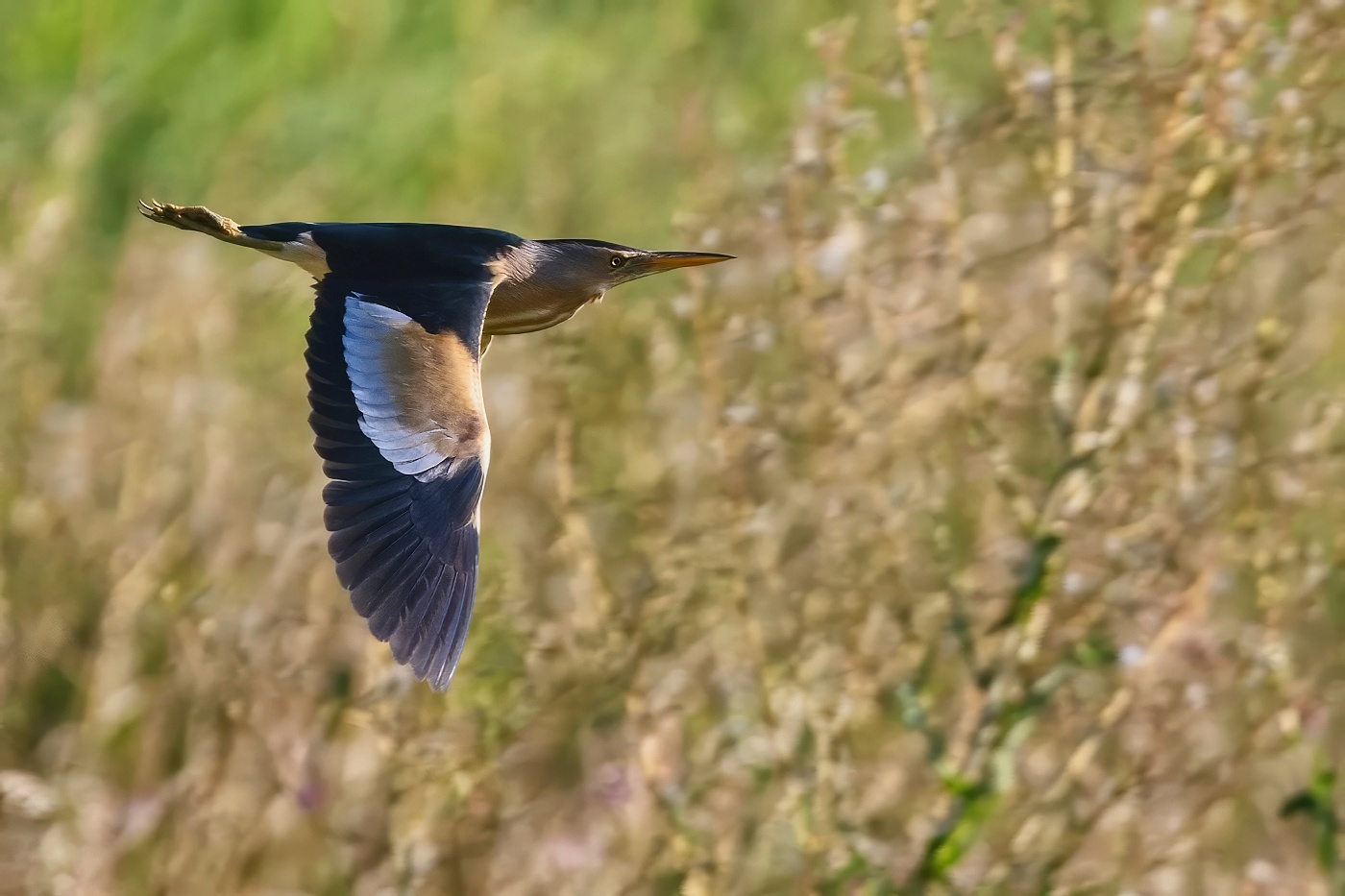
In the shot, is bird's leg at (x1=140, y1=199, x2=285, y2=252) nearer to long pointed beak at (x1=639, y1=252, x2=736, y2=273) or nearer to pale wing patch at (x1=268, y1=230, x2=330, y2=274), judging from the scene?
pale wing patch at (x1=268, y1=230, x2=330, y2=274)

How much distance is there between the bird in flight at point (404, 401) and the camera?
84.8 inches

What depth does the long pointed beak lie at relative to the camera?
100 inches

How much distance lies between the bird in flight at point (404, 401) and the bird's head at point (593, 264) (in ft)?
0.15

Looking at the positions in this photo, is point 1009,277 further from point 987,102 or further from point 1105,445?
point 1105,445

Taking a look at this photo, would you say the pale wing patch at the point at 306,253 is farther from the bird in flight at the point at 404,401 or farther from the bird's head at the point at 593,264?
the bird's head at the point at 593,264

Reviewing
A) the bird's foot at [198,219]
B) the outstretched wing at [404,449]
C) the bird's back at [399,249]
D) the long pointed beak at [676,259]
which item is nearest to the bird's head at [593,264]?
the long pointed beak at [676,259]

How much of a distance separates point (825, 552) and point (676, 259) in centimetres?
41

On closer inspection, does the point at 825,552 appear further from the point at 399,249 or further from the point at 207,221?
the point at 207,221

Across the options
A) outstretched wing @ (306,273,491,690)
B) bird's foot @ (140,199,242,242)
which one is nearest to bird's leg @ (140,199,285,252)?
bird's foot @ (140,199,242,242)

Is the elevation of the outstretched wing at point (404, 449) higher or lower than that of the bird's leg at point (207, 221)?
lower

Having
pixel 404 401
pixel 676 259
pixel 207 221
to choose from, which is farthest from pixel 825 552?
pixel 207 221

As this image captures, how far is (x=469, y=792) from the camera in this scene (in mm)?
2494

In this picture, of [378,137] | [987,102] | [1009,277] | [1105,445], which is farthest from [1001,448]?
[378,137]

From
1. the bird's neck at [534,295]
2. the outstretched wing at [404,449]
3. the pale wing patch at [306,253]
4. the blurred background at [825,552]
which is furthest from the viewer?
the bird's neck at [534,295]
